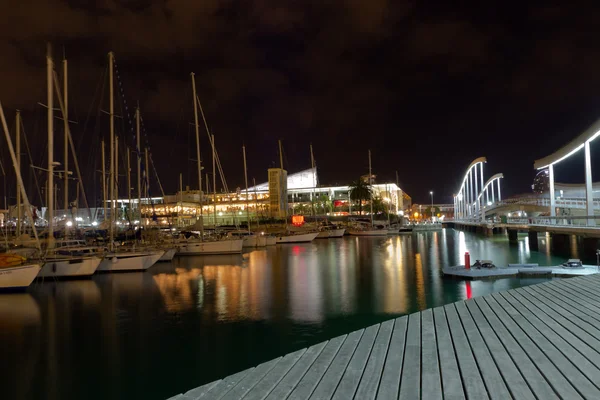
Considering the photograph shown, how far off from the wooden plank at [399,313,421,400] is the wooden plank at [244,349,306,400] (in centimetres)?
155

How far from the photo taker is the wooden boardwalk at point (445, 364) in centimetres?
511

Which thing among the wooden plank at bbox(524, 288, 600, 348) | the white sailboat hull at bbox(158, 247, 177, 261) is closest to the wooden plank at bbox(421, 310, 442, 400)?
the wooden plank at bbox(524, 288, 600, 348)

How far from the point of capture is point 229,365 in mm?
11891

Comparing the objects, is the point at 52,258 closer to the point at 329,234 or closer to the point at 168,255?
the point at 168,255

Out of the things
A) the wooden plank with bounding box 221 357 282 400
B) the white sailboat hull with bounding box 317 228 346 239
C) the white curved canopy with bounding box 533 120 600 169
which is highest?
the white curved canopy with bounding box 533 120 600 169

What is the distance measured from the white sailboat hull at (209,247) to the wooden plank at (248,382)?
37.7 meters

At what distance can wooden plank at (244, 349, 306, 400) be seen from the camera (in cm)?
528

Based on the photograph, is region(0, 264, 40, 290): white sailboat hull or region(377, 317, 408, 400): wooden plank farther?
region(0, 264, 40, 290): white sailboat hull

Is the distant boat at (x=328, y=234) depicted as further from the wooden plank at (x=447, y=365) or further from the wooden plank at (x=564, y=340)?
the wooden plank at (x=447, y=365)

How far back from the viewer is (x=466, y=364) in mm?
5867

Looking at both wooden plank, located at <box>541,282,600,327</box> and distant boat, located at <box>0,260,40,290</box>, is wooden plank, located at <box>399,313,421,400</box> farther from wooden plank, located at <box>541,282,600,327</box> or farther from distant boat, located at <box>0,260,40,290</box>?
distant boat, located at <box>0,260,40,290</box>

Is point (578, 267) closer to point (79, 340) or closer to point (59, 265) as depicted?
point (79, 340)

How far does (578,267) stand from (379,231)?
6084cm

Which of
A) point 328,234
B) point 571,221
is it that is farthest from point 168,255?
point 328,234
